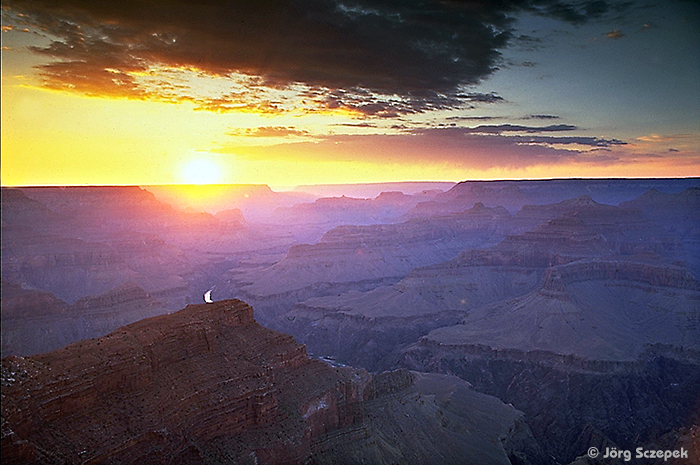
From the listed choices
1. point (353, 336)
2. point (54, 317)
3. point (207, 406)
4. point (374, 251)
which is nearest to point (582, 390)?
point (353, 336)

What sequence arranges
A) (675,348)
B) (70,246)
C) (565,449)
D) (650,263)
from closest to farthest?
(565,449)
(675,348)
(650,263)
(70,246)

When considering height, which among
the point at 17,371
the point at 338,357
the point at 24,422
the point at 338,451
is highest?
the point at 17,371

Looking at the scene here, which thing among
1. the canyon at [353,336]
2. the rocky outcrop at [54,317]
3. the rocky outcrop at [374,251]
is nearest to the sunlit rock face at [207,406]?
the canyon at [353,336]

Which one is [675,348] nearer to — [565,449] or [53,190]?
[565,449]

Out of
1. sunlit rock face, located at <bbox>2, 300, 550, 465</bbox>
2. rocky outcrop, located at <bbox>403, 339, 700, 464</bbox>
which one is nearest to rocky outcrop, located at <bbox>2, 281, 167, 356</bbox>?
rocky outcrop, located at <bbox>403, 339, 700, 464</bbox>

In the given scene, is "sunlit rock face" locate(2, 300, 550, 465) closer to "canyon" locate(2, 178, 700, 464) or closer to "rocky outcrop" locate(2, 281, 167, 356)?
"canyon" locate(2, 178, 700, 464)

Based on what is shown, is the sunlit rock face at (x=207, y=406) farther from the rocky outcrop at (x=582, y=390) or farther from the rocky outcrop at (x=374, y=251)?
Answer: the rocky outcrop at (x=374, y=251)

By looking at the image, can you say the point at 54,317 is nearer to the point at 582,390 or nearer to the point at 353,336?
the point at 353,336

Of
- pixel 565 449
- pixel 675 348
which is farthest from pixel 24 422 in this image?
pixel 675 348

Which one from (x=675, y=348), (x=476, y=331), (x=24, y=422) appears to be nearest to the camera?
(x=24, y=422)
